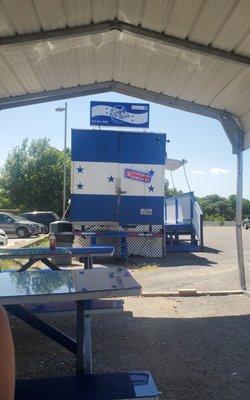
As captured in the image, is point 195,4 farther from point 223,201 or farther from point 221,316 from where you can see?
point 223,201

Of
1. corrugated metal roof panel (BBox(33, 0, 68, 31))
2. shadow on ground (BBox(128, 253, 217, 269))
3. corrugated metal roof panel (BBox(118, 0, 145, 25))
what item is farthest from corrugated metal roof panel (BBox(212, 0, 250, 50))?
shadow on ground (BBox(128, 253, 217, 269))

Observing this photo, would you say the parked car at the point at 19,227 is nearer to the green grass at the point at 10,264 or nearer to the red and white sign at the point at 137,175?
the green grass at the point at 10,264

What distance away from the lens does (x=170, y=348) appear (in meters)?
4.93

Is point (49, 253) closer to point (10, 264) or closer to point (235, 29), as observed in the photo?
point (235, 29)

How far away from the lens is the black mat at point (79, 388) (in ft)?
9.57

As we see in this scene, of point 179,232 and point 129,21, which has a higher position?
point 129,21

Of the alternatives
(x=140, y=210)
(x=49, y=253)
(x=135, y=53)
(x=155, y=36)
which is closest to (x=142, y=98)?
(x=135, y=53)

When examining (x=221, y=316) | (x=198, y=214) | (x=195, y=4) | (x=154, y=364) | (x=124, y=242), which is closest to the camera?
(x=154, y=364)

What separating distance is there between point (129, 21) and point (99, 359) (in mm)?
4184

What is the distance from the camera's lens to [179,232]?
1549 centimetres

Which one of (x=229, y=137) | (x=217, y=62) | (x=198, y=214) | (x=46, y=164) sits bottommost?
(x=198, y=214)

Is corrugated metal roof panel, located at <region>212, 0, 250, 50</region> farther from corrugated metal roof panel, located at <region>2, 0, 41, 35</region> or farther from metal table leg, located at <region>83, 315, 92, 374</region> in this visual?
metal table leg, located at <region>83, 315, 92, 374</region>

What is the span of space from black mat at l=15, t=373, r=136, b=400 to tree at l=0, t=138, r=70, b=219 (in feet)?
150

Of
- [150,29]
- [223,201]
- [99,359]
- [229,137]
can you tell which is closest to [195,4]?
[150,29]
